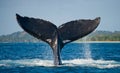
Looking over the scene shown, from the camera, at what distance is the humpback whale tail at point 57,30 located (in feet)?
69.0

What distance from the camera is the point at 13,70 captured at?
21.1 metres

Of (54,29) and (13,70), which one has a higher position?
(54,29)

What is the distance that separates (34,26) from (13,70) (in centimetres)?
234

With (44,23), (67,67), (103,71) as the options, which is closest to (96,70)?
(103,71)

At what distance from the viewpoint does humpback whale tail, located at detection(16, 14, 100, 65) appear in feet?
69.0

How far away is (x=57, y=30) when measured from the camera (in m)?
21.6

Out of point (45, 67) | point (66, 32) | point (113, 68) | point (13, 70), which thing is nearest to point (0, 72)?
point (13, 70)

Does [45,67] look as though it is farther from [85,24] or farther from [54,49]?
[85,24]

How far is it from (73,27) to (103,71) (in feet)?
8.74

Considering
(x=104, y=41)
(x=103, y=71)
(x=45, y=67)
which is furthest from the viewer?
(x=104, y=41)

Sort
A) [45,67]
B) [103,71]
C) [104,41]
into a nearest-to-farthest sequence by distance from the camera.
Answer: [103,71] < [45,67] < [104,41]

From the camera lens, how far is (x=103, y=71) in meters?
20.6

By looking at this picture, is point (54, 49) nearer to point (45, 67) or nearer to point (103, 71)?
point (45, 67)

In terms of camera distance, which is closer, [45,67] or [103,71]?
[103,71]
